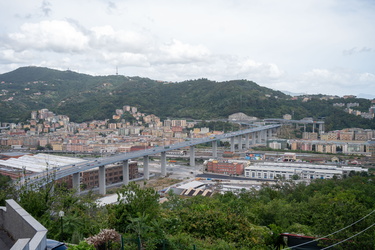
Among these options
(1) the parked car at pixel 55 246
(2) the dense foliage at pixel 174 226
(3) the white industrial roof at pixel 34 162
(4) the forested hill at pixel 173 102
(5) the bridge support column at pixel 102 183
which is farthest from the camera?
(4) the forested hill at pixel 173 102

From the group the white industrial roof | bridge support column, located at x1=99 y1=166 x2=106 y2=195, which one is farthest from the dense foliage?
the white industrial roof

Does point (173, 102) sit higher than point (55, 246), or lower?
higher

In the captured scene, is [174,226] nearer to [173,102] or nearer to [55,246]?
[55,246]

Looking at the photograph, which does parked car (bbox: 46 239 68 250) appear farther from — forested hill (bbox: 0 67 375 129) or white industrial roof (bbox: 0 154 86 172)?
forested hill (bbox: 0 67 375 129)

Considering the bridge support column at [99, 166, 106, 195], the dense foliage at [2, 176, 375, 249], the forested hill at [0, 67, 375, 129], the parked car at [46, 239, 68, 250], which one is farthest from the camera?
the forested hill at [0, 67, 375, 129]

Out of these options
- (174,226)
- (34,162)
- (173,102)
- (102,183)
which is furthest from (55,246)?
(173,102)

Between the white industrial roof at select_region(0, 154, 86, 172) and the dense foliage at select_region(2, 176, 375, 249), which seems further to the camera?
the white industrial roof at select_region(0, 154, 86, 172)

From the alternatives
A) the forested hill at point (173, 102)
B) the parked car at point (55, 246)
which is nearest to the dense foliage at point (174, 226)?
the parked car at point (55, 246)

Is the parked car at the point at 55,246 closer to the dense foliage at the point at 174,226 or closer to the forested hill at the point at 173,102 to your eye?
the dense foliage at the point at 174,226

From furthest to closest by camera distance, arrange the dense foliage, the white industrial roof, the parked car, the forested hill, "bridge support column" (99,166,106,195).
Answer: the forested hill
the white industrial roof
"bridge support column" (99,166,106,195)
the dense foliage
the parked car
